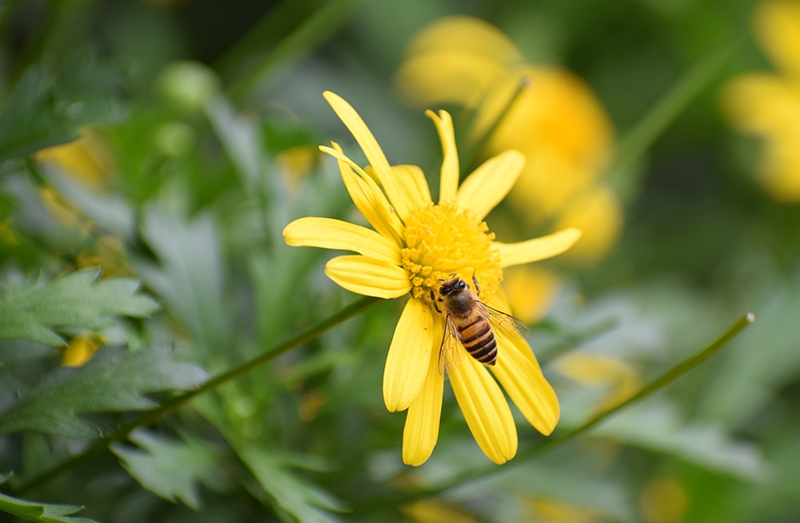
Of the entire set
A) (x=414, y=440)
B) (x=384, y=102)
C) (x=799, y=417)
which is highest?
(x=384, y=102)

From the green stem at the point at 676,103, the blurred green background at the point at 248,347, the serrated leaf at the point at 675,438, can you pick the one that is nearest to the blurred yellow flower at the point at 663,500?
the blurred green background at the point at 248,347

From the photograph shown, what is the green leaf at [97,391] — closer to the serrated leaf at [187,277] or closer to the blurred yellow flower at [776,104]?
the serrated leaf at [187,277]

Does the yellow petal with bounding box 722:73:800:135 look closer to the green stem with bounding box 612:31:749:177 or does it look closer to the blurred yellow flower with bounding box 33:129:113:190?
the green stem with bounding box 612:31:749:177

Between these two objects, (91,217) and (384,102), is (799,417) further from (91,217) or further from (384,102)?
(91,217)

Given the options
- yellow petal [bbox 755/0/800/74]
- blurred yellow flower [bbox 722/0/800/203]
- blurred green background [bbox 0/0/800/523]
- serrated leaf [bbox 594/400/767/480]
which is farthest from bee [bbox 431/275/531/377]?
yellow petal [bbox 755/0/800/74]

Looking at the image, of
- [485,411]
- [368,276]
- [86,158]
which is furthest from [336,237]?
[86,158]

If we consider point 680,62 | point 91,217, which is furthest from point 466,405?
point 680,62
